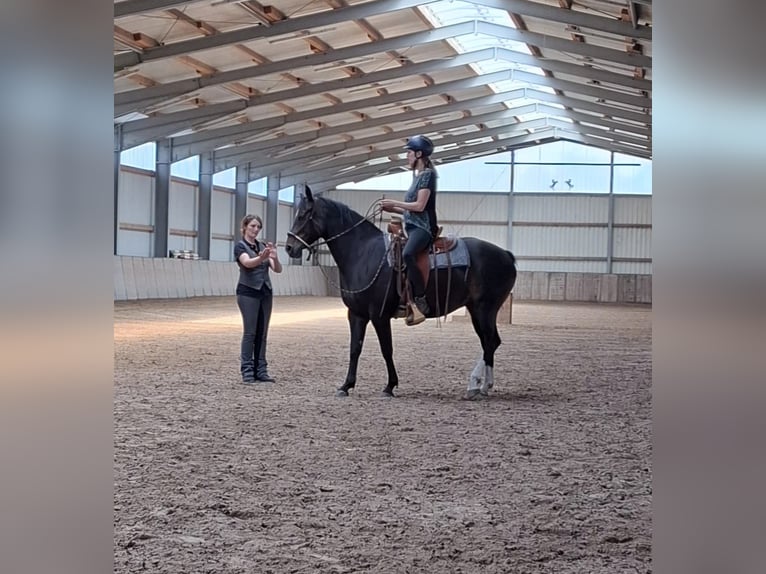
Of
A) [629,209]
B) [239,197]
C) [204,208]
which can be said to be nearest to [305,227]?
[204,208]

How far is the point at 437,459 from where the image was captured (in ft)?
18.0

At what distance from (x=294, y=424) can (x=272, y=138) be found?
25285mm

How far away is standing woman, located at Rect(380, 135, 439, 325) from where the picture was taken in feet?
26.1

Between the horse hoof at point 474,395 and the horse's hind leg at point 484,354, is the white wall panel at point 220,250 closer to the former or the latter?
the horse's hind leg at point 484,354

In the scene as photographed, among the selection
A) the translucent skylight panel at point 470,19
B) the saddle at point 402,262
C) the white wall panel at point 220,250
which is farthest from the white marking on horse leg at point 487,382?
the white wall panel at point 220,250

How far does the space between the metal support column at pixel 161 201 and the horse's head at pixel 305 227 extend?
19564mm

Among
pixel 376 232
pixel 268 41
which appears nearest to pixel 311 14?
pixel 268 41

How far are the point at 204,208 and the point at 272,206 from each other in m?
6.10

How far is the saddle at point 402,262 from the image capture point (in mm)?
8258

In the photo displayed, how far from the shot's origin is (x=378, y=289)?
27.0 feet

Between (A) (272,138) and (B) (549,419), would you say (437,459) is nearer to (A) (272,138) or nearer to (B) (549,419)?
(B) (549,419)

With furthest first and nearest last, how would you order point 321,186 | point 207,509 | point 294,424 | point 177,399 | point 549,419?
point 321,186 < point 177,399 < point 549,419 < point 294,424 < point 207,509

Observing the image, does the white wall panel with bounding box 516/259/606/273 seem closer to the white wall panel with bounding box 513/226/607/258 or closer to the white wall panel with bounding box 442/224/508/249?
the white wall panel with bounding box 513/226/607/258
